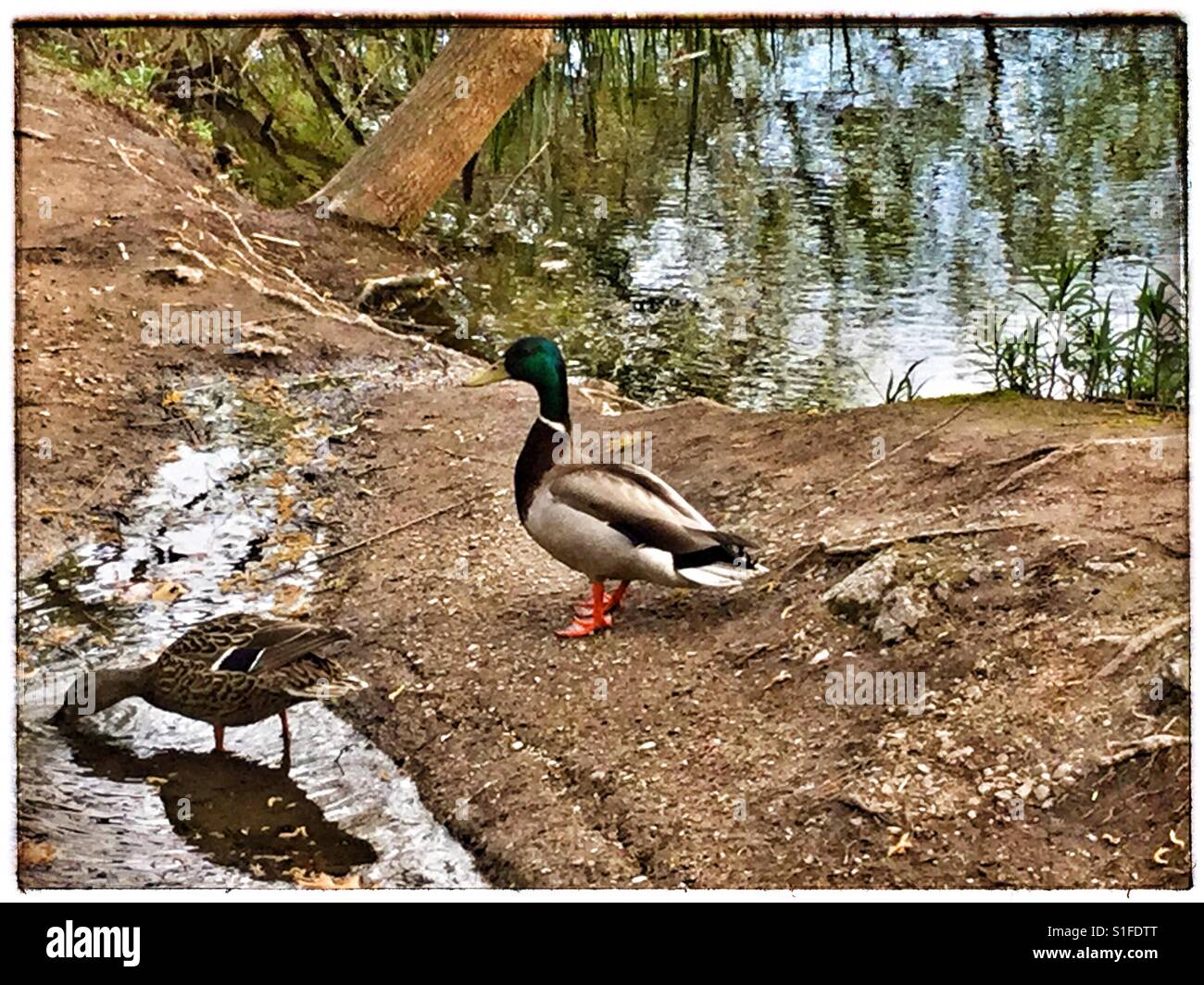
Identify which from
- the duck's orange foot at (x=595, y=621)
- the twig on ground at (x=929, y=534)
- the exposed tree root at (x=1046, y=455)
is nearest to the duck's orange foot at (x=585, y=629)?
the duck's orange foot at (x=595, y=621)

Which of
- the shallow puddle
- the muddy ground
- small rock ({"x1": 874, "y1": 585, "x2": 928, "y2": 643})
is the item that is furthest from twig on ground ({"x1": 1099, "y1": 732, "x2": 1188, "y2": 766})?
the shallow puddle

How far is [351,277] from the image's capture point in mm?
4562

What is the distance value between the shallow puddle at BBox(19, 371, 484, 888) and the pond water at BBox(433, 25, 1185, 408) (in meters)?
0.72

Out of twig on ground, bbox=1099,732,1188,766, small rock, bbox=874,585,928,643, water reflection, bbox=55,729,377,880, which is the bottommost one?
water reflection, bbox=55,729,377,880

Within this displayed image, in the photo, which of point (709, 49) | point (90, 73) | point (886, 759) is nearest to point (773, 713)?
point (886, 759)

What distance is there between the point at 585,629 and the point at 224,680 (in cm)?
86

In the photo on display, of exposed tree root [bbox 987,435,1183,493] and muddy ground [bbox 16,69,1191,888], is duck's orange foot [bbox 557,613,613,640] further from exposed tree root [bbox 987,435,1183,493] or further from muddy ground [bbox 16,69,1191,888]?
exposed tree root [bbox 987,435,1183,493]

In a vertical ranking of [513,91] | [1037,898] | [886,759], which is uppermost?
[513,91]

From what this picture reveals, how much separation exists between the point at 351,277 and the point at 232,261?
32 cm

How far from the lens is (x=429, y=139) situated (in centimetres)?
454

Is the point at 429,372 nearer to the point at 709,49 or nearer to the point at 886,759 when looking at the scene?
the point at 709,49

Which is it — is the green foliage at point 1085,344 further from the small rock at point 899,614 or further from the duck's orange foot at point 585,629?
the duck's orange foot at point 585,629

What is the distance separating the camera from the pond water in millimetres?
4227

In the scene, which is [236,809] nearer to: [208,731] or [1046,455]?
[208,731]
